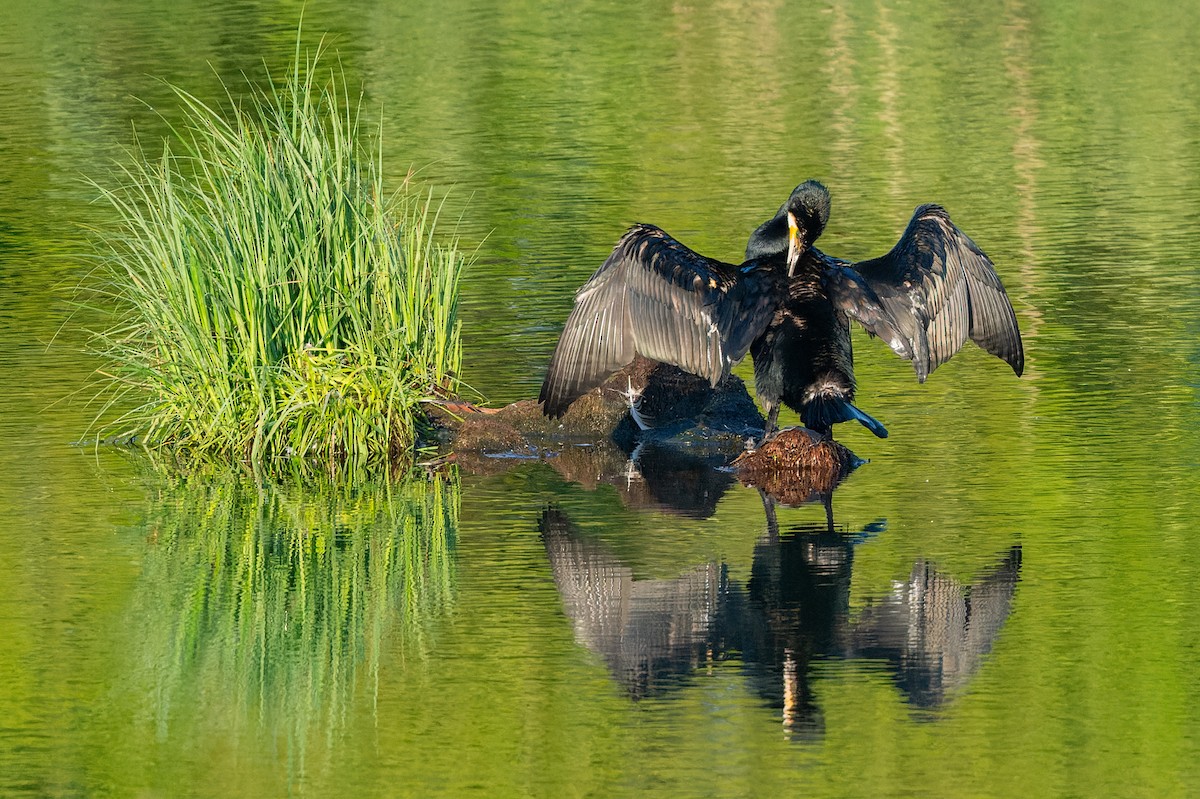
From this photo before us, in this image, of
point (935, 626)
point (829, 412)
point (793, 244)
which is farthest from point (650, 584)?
point (793, 244)

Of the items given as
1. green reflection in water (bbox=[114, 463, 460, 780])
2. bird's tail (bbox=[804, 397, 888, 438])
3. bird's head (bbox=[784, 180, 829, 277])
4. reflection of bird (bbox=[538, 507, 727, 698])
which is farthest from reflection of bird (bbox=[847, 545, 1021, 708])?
bird's head (bbox=[784, 180, 829, 277])

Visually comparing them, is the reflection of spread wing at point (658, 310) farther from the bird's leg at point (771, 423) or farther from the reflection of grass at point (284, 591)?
the reflection of grass at point (284, 591)

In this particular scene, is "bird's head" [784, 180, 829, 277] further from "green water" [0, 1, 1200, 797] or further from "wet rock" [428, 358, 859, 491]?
"green water" [0, 1, 1200, 797]

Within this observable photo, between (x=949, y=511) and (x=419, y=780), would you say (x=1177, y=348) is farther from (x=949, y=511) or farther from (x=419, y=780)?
(x=419, y=780)

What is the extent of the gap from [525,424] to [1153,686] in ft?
14.3

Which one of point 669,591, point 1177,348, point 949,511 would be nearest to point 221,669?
point 669,591

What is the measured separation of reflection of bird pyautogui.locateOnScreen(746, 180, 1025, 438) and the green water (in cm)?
39

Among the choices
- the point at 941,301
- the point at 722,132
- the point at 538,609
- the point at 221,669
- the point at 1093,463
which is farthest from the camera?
the point at 722,132

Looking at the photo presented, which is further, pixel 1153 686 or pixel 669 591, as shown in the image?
pixel 669 591

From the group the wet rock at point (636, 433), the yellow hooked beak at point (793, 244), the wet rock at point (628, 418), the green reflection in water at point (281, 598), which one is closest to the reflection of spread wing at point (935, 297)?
the yellow hooked beak at point (793, 244)

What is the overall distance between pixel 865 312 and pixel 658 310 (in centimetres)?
94

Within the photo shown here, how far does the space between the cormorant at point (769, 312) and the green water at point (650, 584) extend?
45 centimetres

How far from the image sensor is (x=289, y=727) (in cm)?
652

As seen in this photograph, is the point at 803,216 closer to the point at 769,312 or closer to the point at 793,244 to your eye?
the point at 793,244
